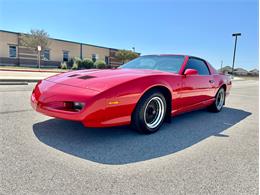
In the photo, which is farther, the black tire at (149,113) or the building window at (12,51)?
the building window at (12,51)

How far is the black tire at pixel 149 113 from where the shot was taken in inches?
114

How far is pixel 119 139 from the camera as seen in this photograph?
2.86 metres

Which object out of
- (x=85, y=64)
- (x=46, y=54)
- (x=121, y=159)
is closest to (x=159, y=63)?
(x=121, y=159)

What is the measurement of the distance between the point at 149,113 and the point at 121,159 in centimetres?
107

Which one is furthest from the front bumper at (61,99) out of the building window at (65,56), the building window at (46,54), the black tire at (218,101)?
the building window at (65,56)

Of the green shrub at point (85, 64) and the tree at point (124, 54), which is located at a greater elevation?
the tree at point (124, 54)

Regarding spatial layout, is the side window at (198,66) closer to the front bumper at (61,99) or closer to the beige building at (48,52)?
the front bumper at (61,99)

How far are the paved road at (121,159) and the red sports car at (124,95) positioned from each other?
34 cm

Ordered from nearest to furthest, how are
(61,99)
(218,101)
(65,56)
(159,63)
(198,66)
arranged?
1. (61,99)
2. (159,63)
3. (198,66)
4. (218,101)
5. (65,56)

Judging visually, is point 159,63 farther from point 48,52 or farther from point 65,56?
point 65,56

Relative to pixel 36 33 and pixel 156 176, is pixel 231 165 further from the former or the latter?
pixel 36 33

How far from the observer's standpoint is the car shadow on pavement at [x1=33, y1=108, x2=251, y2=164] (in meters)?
2.40

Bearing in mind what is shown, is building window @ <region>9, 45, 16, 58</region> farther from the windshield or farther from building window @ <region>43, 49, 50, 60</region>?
the windshield

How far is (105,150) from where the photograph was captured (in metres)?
2.49
